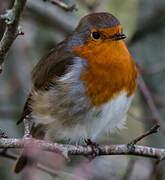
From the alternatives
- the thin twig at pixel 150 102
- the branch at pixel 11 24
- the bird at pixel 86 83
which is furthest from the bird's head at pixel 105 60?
the branch at pixel 11 24

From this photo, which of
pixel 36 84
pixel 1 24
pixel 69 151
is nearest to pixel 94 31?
pixel 36 84

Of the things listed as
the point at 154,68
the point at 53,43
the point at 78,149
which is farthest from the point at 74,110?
the point at 53,43

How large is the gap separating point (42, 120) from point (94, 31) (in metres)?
1.02

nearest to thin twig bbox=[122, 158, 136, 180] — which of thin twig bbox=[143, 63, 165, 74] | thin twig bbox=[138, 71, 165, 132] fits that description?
thin twig bbox=[138, 71, 165, 132]

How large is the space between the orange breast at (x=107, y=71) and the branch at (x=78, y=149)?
542mm

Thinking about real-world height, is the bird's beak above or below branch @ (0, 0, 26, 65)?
above

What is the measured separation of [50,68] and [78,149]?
1.09 metres

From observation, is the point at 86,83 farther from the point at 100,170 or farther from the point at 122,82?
the point at 100,170

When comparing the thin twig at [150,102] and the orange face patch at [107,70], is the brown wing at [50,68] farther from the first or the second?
the thin twig at [150,102]

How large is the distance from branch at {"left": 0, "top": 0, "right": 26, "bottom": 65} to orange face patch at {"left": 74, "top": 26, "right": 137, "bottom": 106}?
1255 millimetres

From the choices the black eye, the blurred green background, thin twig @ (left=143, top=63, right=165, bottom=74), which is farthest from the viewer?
the blurred green background

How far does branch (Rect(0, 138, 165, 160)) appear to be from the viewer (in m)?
2.87

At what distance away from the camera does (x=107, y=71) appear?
3.80 meters

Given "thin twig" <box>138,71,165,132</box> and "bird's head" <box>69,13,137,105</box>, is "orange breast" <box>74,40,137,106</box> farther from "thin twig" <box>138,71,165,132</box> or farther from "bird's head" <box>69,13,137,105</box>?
"thin twig" <box>138,71,165,132</box>
